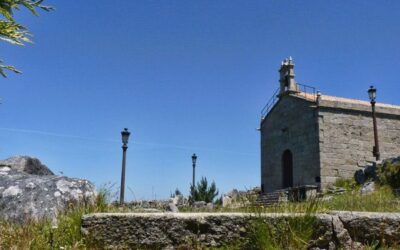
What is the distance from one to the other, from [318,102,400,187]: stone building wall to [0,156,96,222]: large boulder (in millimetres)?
20442

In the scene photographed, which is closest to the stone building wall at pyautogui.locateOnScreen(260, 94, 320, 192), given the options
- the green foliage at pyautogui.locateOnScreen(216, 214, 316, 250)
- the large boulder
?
the large boulder

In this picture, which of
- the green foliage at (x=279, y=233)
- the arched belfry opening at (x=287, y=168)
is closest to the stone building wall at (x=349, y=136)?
the arched belfry opening at (x=287, y=168)

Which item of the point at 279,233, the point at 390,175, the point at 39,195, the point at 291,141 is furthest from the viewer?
the point at 291,141

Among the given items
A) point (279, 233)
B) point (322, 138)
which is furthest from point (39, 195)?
point (322, 138)

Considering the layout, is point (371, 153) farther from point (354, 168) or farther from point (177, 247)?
point (177, 247)

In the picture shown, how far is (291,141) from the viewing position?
2712 cm

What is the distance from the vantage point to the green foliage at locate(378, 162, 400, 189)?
15.2m

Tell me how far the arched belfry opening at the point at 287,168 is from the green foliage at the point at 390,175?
1079 centimetres

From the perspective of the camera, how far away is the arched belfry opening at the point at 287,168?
2734 cm

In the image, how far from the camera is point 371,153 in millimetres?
25578

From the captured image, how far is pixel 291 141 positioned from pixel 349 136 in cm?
362

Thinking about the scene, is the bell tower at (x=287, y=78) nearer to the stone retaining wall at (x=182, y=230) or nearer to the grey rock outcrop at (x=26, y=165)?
the grey rock outcrop at (x=26, y=165)

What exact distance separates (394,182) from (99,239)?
45.3 feet

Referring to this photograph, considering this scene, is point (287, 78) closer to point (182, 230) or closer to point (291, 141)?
point (291, 141)
